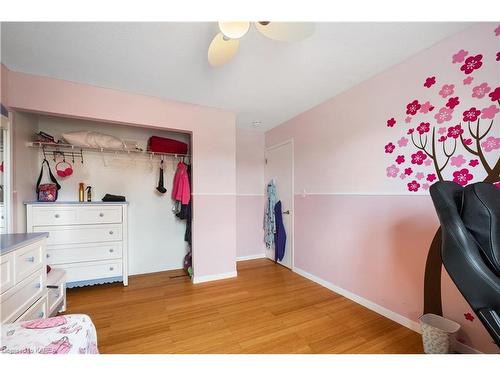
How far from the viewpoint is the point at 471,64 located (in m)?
1.37

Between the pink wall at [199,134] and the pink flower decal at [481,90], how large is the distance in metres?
2.31

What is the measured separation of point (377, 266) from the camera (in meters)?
1.92

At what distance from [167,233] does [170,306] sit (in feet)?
3.90

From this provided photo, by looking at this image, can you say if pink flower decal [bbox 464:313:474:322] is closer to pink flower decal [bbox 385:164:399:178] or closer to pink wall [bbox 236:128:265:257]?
pink flower decal [bbox 385:164:399:178]

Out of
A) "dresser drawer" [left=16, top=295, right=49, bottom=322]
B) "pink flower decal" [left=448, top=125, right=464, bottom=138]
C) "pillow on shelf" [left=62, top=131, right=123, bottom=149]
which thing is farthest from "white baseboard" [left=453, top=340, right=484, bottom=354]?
"pillow on shelf" [left=62, top=131, right=123, bottom=149]

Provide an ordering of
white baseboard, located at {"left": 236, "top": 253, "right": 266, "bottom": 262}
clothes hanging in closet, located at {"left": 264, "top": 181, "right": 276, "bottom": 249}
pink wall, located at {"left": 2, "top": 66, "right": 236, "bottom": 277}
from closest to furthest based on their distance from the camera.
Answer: pink wall, located at {"left": 2, "top": 66, "right": 236, "bottom": 277}, clothes hanging in closet, located at {"left": 264, "top": 181, "right": 276, "bottom": 249}, white baseboard, located at {"left": 236, "top": 253, "right": 266, "bottom": 262}

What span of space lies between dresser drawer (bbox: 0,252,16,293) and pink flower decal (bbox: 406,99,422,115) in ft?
9.72

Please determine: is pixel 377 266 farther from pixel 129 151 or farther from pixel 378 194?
pixel 129 151

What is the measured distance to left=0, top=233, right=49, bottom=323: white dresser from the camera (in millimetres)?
1121

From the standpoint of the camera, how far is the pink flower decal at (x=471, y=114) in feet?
4.44

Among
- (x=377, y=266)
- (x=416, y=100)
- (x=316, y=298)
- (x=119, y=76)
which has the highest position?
(x=119, y=76)

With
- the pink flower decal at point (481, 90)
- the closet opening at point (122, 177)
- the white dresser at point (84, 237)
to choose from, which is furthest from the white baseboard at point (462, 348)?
the white dresser at point (84, 237)
